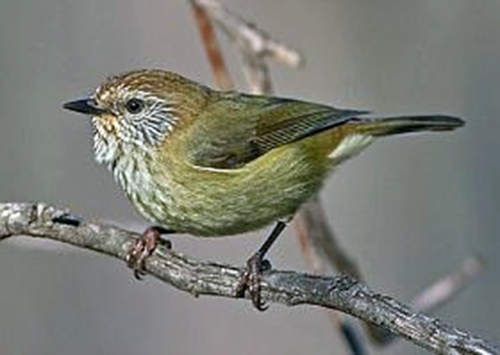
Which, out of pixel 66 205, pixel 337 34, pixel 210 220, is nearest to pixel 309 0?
pixel 337 34

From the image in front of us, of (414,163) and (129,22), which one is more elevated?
(129,22)

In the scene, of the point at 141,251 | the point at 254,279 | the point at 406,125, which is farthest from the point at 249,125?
the point at 254,279

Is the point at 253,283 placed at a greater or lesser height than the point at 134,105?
lesser

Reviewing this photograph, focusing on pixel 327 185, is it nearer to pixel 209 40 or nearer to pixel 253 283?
pixel 209 40

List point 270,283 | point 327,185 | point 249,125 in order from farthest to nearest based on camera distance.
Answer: point 327,185 < point 249,125 < point 270,283

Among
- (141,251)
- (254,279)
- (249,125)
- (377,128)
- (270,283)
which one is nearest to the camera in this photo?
(270,283)

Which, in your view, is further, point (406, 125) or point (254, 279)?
point (406, 125)

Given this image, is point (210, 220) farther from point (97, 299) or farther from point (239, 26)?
point (97, 299)
